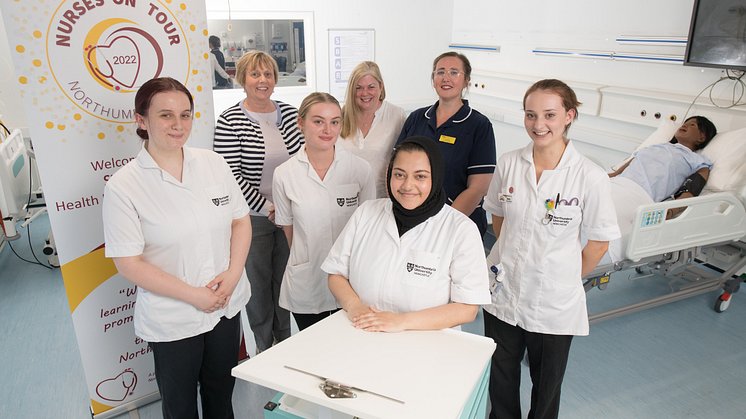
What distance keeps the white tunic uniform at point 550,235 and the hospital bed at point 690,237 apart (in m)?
1.02

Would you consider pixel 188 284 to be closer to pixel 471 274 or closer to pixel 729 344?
pixel 471 274

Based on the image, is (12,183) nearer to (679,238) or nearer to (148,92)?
(148,92)

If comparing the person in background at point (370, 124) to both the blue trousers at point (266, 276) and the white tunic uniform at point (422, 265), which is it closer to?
the blue trousers at point (266, 276)

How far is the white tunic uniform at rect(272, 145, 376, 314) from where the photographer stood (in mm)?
1899

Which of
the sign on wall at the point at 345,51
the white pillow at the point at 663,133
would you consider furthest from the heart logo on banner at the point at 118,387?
the sign on wall at the point at 345,51

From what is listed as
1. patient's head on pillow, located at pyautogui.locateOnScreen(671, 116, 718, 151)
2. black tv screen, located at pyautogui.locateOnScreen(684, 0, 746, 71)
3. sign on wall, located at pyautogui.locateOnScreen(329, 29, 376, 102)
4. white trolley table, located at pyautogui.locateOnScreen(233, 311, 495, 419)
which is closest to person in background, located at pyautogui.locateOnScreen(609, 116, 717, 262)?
patient's head on pillow, located at pyautogui.locateOnScreen(671, 116, 718, 151)

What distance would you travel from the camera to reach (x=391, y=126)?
2.58 meters

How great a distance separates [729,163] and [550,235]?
6.77 ft

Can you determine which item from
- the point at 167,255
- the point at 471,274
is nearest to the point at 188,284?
the point at 167,255

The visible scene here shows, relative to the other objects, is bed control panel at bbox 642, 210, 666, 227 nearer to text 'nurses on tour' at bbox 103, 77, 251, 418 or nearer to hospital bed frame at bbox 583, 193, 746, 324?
hospital bed frame at bbox 583, 193, 746, 324

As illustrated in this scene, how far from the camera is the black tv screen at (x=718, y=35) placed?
2.98 meters

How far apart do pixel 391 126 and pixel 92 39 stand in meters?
1.45

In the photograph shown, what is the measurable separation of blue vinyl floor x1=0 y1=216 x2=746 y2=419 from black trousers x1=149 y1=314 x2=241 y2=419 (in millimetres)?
406

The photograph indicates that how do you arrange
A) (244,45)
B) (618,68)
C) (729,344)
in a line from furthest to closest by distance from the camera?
(244,45)
(618,68)
(729,344)
